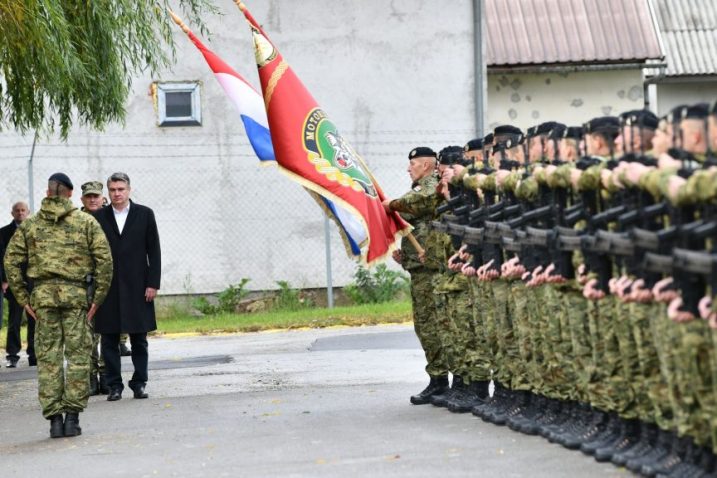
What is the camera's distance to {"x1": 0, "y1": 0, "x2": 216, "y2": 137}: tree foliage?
41.5ft

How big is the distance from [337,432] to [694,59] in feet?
71.7

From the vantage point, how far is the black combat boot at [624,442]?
27.3 ft

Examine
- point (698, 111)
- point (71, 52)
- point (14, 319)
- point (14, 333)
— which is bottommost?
point (14, 333)

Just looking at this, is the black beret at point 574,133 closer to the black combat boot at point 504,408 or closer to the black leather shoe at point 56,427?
the black combat boot at point 504,408

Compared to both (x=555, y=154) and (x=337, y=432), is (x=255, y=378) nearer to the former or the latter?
(x=337, y=432)

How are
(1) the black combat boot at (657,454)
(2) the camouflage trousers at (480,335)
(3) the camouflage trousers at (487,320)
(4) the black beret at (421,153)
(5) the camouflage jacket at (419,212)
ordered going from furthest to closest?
(4) the black beret at (421,153)
(5) the camouflage jacket at (419,212)
(2) the camouflage trousers at (480,335)
(3) the camouflage trousers at (487,320)
(1) the black combat boot at (657,454)

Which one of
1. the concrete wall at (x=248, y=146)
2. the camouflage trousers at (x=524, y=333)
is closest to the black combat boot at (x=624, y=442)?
the camouflage trousers at (x=524, y=333)

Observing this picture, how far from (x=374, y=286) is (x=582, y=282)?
45.4 feet

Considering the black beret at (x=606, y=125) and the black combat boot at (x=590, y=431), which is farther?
the black combat boot at (x=590, y=431)

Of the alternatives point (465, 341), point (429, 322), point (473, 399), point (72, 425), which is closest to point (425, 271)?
point (429, 322)

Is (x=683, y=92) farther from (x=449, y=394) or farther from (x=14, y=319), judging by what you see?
(x=449, y=394)

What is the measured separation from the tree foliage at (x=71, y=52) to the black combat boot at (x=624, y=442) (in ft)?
21.2

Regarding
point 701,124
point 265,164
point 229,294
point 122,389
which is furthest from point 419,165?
point 229,294

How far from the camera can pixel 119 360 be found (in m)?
13.2
